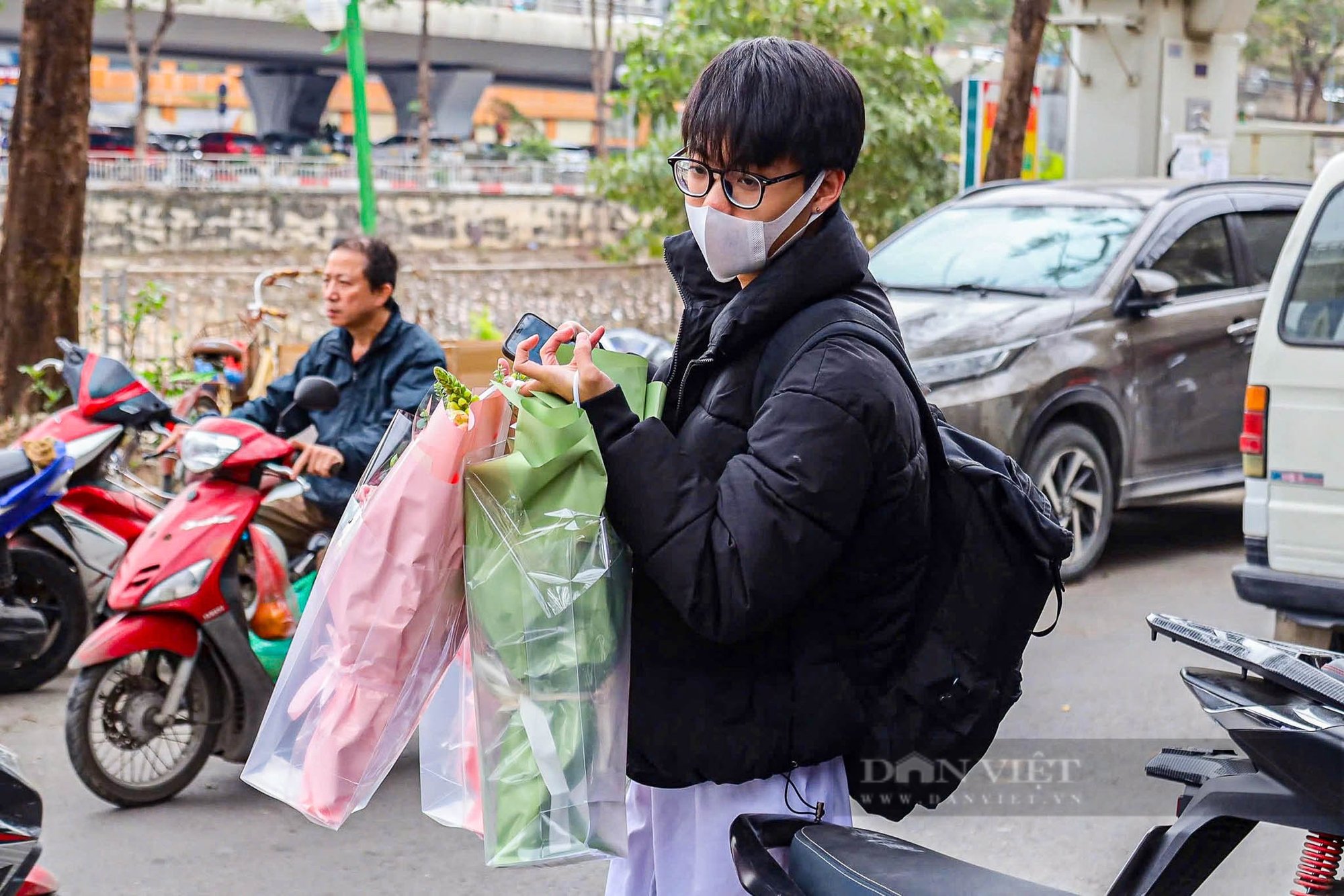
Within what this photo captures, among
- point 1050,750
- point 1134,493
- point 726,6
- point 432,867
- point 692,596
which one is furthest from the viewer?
point 726,6

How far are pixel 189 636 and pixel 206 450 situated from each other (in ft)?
1.84

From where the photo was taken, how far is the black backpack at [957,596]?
200cm

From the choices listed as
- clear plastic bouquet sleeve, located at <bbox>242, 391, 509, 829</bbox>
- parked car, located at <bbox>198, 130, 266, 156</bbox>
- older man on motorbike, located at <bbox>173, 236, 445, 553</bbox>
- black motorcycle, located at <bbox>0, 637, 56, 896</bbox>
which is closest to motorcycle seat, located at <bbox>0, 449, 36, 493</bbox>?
older man on motorbike, located at <bbox>173, 236, 445, 553</bbox>

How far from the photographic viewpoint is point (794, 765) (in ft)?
6.70

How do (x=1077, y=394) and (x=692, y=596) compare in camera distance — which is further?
(x=1077, y=394)

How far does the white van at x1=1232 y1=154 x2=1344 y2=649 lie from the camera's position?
5188mm

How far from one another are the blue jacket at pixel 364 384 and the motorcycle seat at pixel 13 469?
2.74 feet

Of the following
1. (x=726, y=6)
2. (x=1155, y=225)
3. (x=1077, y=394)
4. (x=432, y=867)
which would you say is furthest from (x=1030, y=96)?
(x=432, y=867)

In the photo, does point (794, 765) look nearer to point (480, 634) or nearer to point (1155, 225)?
point (480, 634)

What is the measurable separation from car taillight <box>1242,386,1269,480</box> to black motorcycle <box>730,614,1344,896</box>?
332 centimetres

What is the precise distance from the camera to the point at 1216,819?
2086 mm

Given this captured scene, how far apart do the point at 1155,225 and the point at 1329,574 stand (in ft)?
9.12

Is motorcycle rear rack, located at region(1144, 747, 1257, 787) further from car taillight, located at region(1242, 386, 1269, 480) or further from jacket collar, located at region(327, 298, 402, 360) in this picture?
jacket collar, located at region(327, 298, 402, 360)

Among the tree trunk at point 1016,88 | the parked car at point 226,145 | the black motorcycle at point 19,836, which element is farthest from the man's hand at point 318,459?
the parked car at point 226,145
